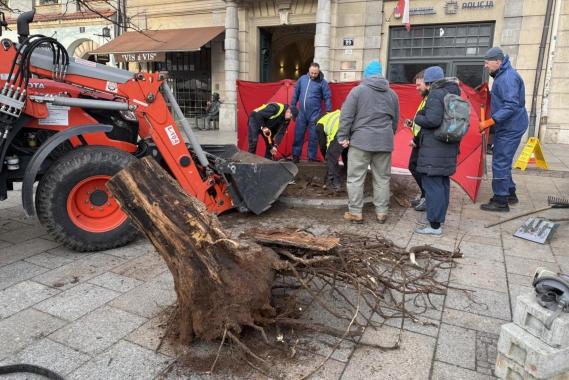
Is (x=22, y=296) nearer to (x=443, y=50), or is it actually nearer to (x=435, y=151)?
(x=435, y=151)

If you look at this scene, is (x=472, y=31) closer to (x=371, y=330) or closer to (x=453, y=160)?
(x=453, y=160)

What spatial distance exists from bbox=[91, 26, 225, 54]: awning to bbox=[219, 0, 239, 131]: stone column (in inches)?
21.7

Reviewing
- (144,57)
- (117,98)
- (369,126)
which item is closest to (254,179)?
(369,126)

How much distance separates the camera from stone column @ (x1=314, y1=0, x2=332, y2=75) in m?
12.7

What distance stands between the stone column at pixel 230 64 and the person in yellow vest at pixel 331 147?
8868 mm

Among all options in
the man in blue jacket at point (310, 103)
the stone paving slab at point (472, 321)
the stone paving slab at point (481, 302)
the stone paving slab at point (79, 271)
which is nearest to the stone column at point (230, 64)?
the man in blue jacket at point (310, 103)

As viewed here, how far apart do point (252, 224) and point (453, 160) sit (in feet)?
7.30

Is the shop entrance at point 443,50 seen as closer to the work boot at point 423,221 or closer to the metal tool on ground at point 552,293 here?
the work boot at point 423,221

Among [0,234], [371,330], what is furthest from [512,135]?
A: [0,234]

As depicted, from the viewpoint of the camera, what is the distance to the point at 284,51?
59.5 feet

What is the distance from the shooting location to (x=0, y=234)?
459cm

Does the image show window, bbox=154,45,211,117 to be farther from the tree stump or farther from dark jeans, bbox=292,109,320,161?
the tree stump

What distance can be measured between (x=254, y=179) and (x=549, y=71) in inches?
376

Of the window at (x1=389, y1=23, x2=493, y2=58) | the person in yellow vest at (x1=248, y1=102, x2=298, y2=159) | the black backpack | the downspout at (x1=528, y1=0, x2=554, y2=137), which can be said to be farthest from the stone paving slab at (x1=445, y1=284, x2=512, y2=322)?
the window at (x1=389, y1=23, x2=493, y2=58)
